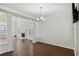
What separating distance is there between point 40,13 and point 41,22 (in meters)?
0.18

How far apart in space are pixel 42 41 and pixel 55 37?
27 centimetres

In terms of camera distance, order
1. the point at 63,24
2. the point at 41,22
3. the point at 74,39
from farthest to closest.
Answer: the point at 41,22 → the point at 63,24 → the point at 74,39

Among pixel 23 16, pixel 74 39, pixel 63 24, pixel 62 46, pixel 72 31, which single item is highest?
pixel 23 16

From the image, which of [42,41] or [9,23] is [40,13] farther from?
[9,23]

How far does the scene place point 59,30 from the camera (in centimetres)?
162

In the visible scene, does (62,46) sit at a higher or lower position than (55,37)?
lower

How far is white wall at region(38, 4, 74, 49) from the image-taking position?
1.53 meters

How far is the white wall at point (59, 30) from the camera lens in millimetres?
1529

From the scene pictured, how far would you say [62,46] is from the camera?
1.64m

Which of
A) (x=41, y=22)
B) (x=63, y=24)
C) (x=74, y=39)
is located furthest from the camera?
(x=41, y=22)

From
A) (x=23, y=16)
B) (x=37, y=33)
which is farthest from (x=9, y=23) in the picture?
(x=37, y=33)

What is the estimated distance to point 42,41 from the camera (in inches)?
69.1

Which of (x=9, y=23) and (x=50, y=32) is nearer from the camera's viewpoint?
(x=50, y=32)

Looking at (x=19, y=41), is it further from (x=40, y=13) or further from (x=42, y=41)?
(x=40, y=13)
